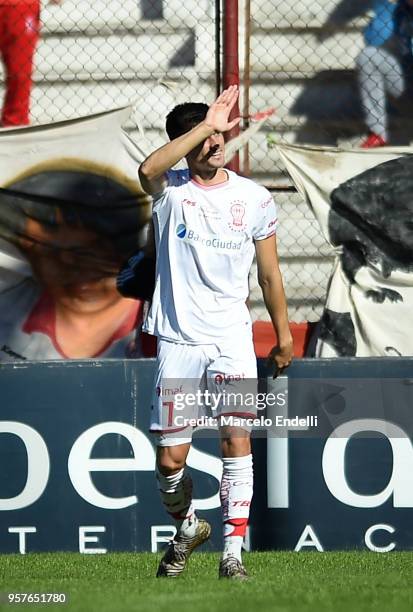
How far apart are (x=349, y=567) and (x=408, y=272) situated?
2.56m

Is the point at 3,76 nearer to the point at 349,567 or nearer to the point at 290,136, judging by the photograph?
the point at 290,136

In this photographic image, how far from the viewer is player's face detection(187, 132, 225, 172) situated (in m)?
5.94

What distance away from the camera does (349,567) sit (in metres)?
6.80

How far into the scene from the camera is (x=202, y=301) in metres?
5.94

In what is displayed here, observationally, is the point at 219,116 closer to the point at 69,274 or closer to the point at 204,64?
the point at 69,274

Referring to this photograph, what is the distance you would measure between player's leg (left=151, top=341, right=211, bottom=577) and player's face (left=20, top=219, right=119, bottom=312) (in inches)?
115

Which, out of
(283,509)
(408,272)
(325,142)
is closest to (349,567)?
(283,509)

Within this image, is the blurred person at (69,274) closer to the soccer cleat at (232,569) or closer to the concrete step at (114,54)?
the concrete step at (114,54)

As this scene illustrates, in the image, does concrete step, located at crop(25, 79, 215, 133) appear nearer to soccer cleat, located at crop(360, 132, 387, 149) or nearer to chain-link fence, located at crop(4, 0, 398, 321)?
chain-link fence, located at crop(4, 0, 398, 321)

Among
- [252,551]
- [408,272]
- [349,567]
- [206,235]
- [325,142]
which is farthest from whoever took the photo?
[325,142]

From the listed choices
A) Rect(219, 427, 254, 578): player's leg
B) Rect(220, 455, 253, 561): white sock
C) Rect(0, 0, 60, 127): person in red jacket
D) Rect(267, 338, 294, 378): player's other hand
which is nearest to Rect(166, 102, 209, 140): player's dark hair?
Rect(267, 338, 294, 378): player's other hand

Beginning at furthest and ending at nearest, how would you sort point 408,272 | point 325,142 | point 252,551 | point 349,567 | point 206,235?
point 325,142, point 408,272, point 252,551, point 349,567, point 206,235

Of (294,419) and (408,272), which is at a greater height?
(408,272)

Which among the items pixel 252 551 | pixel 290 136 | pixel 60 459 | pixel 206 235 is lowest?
pixel 252 551
